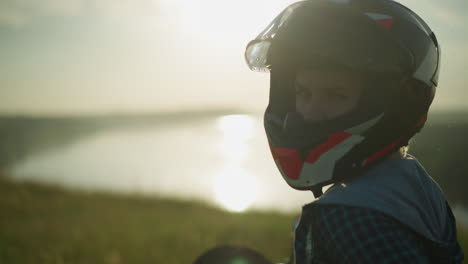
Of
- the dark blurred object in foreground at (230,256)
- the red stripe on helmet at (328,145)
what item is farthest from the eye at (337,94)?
the dark blurred object in foreground at (230,256)

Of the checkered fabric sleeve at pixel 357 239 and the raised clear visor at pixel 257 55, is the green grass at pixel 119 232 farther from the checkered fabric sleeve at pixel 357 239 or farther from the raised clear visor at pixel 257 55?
the checkered fabric sleeve at pixel 357 239

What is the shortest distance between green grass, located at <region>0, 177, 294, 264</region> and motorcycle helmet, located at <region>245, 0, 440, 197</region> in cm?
272

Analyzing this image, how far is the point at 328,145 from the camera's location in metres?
1.46

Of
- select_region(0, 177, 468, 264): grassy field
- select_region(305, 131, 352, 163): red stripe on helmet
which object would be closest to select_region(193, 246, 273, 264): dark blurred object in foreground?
select_region(305, 131, 352, 163): red stripe on helmet

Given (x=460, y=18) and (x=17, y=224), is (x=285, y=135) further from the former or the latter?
(x=17, y=224)

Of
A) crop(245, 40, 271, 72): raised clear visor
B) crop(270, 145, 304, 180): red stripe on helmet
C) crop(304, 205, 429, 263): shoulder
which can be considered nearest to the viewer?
crop(304, 205, 429, 263): shoulder

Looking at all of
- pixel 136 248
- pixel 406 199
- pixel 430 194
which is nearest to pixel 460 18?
pixel 430 194

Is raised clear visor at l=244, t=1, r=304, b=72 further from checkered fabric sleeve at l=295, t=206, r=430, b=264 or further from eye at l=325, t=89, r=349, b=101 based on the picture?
checkered fabric sleeve at l=295, t=206, r=430, b=264

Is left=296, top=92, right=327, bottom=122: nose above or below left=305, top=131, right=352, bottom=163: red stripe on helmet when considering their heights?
above

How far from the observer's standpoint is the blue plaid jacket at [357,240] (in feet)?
3.64

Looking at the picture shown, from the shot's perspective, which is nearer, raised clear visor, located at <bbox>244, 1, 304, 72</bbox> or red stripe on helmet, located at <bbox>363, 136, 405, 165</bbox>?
red stripe on helmet, located at <bbox>363, 136, 405, 165</bbox>

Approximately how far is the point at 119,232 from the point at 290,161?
12.2 feet

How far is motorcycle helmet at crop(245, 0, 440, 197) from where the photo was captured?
1396 mm

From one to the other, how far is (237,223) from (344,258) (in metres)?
4.15
